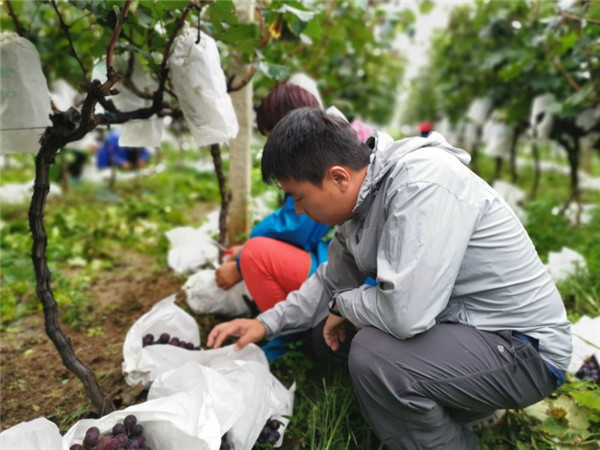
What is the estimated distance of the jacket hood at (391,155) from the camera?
141 cm

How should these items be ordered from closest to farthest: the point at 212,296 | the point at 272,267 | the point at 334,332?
the point at 334,332 < the point at 272,267 < the point at 212,296

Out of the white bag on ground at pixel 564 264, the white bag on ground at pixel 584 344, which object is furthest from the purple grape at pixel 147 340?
the white bag on ground at pixel 564 264

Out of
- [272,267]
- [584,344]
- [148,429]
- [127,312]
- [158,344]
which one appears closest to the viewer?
[148,429]

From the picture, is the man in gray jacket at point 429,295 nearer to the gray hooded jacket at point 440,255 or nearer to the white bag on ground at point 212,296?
the gray hooded jacket at point 440,255

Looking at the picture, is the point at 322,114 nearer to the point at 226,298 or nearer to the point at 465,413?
the point at 465,413

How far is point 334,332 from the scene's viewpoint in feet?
5.74

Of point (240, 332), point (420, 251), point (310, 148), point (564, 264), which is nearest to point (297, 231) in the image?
point (240, 332)

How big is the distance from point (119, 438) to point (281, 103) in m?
1.51

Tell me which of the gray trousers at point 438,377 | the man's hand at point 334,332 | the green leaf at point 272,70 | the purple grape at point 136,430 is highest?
the green leaf at point 272,70

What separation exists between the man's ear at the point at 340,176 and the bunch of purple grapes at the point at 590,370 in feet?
4.26

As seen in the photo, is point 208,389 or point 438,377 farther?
point 208,389

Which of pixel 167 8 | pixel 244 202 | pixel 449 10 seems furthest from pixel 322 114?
pixel 449 10

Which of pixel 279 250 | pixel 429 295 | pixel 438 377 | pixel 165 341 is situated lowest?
pixel 165 341

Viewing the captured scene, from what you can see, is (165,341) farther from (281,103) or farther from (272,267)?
(281,103)
